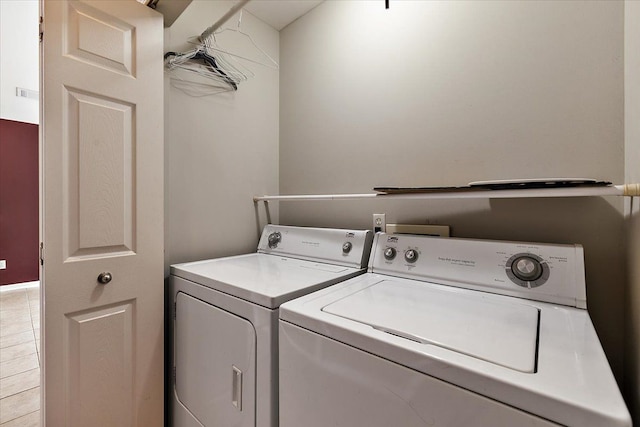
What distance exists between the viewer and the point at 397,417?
1.99ft

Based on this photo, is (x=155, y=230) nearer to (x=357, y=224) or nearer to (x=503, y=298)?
(x=357, y=224)

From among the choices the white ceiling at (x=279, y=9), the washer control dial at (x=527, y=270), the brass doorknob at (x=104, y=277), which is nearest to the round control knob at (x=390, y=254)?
the washer control dial at (x=527, y=270)

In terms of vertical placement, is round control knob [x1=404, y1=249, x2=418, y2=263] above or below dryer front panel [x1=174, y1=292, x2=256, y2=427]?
above

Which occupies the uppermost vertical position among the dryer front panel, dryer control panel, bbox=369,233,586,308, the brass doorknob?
dryer control panel, bbox=369,233,586,308

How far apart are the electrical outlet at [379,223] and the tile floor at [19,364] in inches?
89.0

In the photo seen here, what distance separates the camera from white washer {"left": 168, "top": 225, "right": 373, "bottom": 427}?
0.93m

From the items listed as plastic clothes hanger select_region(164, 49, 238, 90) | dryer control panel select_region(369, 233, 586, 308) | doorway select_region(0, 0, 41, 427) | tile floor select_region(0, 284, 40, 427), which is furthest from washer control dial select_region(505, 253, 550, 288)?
doorway select_region(0, 0, 41, 427)

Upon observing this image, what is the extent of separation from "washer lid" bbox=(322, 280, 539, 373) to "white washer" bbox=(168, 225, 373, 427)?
26 cm

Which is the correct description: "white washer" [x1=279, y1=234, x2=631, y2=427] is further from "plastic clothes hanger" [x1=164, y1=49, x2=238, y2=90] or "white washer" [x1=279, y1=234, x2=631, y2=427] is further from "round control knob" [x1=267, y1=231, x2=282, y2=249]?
"plastic clothes hanger" [x1=164, y1=49, x2=238, y2=90]

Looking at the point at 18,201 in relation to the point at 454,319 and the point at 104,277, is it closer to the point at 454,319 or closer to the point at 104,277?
the point at 104,277

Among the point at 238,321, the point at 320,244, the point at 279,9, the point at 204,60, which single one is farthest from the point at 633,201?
the point at 279,9

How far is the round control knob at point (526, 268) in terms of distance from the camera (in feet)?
3.13

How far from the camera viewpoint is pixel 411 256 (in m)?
1.22

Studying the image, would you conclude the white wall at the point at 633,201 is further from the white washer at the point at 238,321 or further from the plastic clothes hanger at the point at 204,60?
the plastic clothes hanger at the point at 204,60
